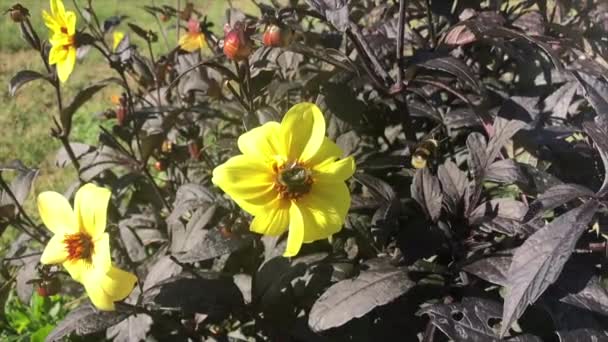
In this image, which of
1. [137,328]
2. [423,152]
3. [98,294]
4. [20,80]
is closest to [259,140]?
[423,152]

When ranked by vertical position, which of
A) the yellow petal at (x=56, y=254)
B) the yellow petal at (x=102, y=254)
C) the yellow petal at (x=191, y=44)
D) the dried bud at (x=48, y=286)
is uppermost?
the yellow petal at (x=191, y=44)

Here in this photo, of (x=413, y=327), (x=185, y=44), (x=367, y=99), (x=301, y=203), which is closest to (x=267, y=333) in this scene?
(x=413, y=327)

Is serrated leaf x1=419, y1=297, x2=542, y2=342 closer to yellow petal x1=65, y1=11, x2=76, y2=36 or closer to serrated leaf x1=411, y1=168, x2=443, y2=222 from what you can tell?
serrated leaf x1=411, y1=168, x2=443, y2=222

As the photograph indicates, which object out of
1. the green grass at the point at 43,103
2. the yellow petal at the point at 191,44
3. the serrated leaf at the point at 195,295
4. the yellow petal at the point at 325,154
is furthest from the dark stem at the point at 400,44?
the green grass at the point at 43,103

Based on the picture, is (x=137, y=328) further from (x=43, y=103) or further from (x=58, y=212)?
(x=43, y=103)

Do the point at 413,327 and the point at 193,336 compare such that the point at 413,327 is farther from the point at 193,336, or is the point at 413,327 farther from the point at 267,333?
the point at 193,336

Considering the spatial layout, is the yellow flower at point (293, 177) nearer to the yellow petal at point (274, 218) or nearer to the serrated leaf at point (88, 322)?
the yellow petal at point (274, 218)
